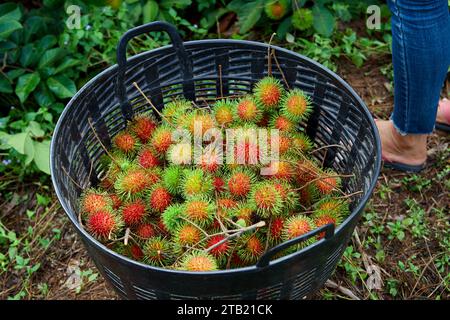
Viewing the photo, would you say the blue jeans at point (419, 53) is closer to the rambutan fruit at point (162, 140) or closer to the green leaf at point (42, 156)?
the rambutan fruit at point (162, 140)

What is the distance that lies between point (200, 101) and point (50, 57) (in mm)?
628

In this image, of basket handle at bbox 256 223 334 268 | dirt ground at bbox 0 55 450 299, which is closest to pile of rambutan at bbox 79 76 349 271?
basket handle at bbox 256 223 334 268

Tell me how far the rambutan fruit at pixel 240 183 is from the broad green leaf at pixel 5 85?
1029mm

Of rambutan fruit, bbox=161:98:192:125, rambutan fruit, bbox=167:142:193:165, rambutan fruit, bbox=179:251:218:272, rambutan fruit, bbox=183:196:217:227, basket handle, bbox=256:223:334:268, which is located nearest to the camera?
basket handle, bbox=256:223:334:268

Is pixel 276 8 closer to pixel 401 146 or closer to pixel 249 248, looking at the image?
pixel 401 146

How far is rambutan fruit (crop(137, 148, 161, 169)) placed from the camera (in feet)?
4.45

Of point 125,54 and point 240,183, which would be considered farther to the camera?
point 125,54

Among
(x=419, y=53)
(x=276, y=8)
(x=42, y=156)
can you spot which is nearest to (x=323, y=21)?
(x=276, y=8)

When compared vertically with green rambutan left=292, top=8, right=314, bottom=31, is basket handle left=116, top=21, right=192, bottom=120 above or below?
above

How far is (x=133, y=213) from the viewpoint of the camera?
1.28 m

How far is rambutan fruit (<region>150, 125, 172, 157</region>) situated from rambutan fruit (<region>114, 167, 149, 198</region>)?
0.26 feet

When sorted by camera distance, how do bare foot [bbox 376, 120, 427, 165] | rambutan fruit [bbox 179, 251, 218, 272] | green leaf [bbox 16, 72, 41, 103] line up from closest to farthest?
rambutan fruit [bbox 179, 251, 218, 272]
bare foot [bbox 376, 120, 427, 165]
green leaf [bbox 16, 72, 41, 103]

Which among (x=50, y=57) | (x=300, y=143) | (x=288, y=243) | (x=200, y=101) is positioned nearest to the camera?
(x=288, y=243)

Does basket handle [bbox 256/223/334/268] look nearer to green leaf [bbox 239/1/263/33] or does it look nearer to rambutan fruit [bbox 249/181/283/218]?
rambutan fruit [bbox 249/181/283/218]
